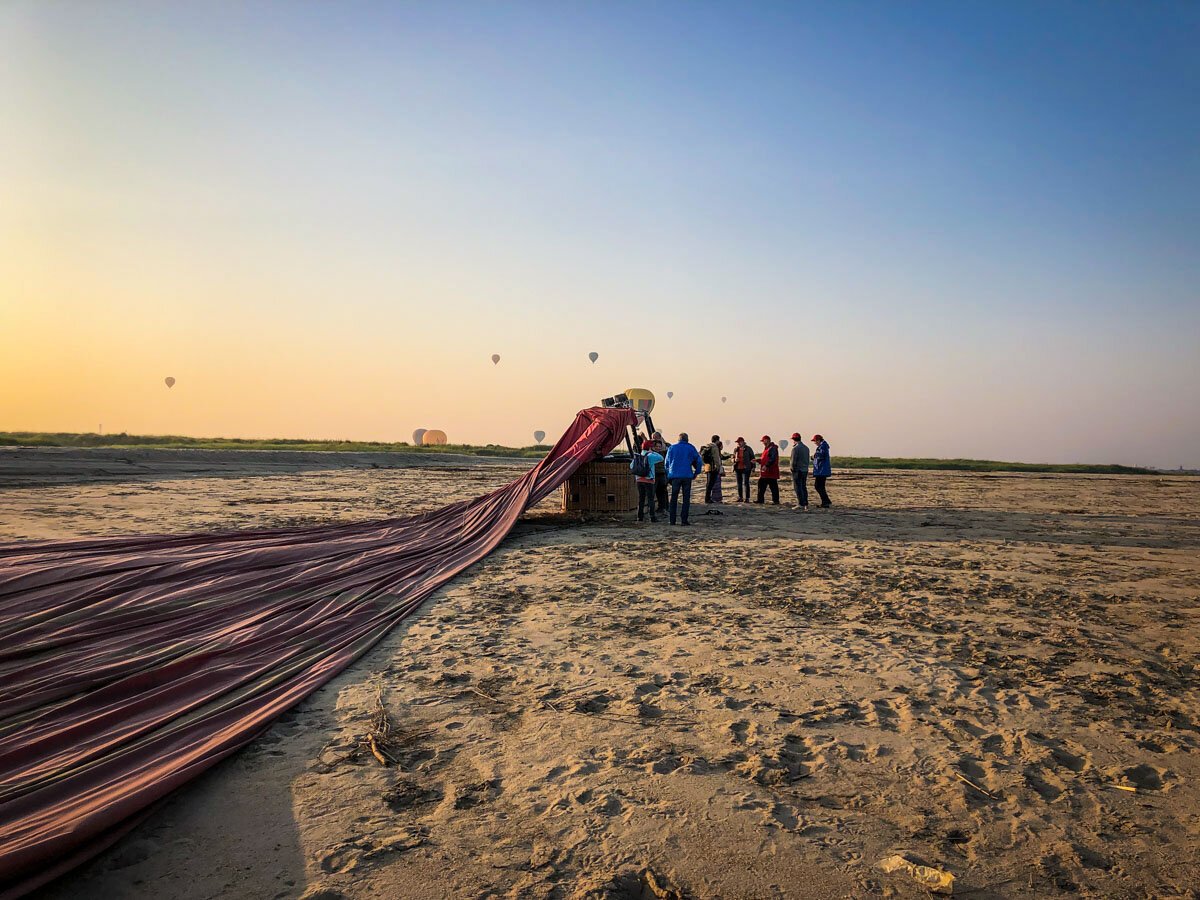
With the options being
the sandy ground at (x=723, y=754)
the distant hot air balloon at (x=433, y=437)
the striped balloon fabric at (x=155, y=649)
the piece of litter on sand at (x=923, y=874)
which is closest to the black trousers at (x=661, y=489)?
the striped balloon fabric at (x=155, y=649)

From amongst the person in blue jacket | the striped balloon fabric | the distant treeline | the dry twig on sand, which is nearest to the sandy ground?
the dry twig on sand

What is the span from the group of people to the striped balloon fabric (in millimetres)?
4014

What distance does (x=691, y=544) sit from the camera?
1126 centimetres

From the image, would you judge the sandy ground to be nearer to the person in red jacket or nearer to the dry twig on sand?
the dry twig on sand

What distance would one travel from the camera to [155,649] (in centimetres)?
549

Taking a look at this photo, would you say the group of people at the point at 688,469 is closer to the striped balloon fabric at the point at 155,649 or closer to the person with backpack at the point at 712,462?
the person with backpack at the point at 712,462

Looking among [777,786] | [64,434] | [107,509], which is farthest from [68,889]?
[64,434]

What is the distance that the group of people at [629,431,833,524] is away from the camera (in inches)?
529

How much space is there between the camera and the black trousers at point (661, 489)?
14555 millimetres

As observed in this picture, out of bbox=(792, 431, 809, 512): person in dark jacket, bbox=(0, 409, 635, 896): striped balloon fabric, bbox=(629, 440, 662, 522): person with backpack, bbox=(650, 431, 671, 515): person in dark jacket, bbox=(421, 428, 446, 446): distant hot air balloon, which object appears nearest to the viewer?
bbox=(0, 409, 635, 896): striped balloon fabric

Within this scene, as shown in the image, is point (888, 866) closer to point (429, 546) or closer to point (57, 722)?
point (57, 722)

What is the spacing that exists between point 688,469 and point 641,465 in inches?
38.2

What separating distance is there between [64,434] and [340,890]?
43.2m

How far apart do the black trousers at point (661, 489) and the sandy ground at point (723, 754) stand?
6.09m
